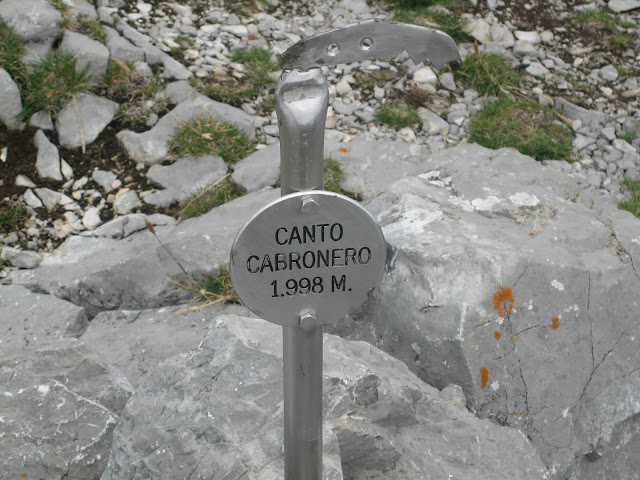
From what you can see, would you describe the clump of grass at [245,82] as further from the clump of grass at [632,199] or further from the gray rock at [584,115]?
the clump of grass at [632,199]

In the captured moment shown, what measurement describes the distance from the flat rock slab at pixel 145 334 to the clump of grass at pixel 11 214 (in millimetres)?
1071

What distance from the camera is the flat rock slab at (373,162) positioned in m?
4.53

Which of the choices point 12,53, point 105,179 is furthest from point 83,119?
point 12,53

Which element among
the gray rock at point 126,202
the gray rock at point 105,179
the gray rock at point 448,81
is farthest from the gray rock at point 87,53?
the gray rock at point 448,81

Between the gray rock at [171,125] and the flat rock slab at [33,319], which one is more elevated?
the gray rock at [171,125]

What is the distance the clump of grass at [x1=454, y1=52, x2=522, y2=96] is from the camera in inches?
211

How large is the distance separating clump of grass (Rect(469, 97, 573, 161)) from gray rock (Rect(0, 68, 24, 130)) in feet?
9.36

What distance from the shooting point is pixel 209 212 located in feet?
13.9

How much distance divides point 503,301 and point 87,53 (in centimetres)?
325

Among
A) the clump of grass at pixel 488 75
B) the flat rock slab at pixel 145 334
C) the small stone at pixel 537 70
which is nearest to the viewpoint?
the flat rock slab at pixel 145 334

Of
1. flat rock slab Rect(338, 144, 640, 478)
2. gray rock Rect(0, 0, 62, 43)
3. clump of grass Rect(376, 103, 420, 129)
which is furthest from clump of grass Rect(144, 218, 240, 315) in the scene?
gray rock Rect(0, 0, 62, 43)

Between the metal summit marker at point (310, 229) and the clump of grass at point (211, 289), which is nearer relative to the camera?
the metal summit marker at point (310, 229)

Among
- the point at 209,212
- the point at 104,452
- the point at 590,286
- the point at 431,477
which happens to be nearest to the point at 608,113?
the point at 590,286

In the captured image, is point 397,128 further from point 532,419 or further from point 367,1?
point 532,419
